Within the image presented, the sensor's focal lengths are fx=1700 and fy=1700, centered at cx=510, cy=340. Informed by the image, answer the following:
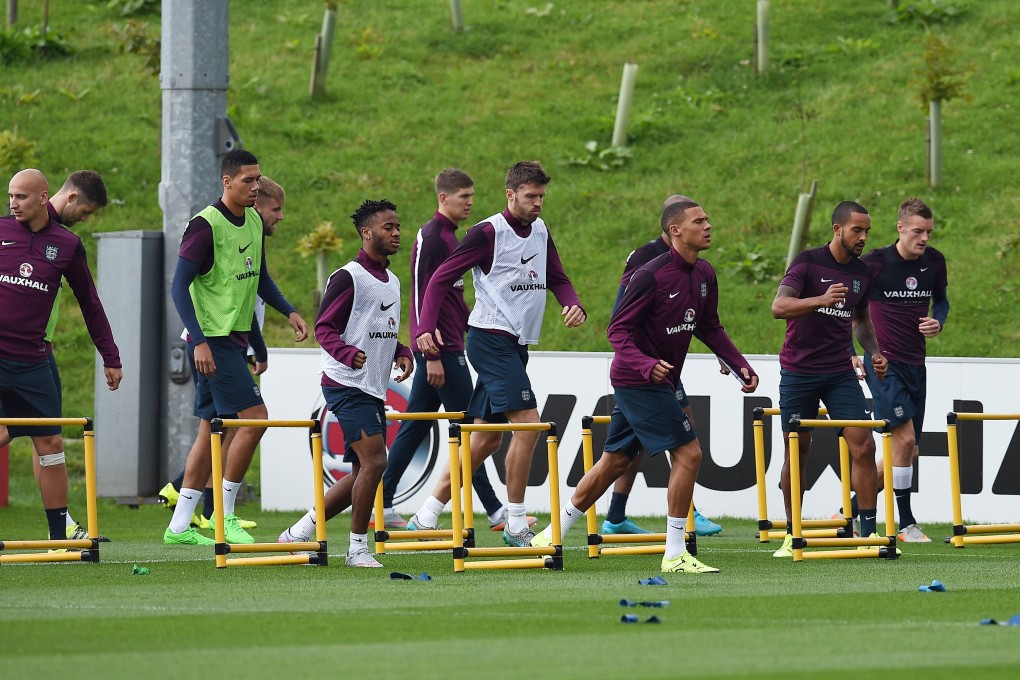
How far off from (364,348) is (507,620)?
Answer: 10.9 feet

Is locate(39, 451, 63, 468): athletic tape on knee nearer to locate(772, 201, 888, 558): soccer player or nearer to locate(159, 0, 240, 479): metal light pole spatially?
locate(159, 0, 240, 479): metal light pole

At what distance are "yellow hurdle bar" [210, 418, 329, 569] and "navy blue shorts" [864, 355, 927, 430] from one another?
4.50 meters

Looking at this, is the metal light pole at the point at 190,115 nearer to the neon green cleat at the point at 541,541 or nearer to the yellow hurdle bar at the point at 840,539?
the neon green cleat at the point at 541,541

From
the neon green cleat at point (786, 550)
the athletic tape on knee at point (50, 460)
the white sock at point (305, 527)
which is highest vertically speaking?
the athletic tape on knee at point (50, 460)

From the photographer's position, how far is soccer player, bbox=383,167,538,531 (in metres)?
11.9

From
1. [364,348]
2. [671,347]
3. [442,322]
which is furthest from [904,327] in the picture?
[364,348]

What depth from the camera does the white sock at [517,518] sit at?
11094 mm

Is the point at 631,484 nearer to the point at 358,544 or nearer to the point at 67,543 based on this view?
the point at 358,544

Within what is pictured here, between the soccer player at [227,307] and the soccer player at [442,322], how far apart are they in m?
0.97

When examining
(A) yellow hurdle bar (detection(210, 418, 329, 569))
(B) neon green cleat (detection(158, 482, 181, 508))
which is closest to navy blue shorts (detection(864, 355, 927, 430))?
(A) yellow hurdle bar (detection(210, 418, 329, 569))

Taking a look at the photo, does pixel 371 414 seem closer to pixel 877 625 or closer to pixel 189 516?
pixel 189 516

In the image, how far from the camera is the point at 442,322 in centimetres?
1210

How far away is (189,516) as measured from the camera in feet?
38.9

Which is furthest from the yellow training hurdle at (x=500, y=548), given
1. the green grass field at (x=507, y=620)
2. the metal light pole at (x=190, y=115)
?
the metal light pole at (x=190, y=115)
